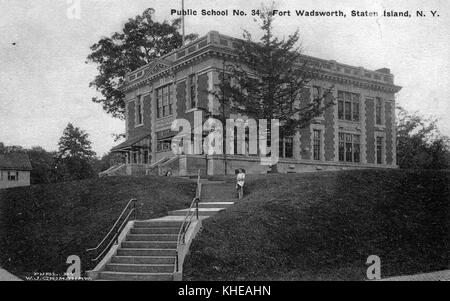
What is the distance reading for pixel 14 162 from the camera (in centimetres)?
5931

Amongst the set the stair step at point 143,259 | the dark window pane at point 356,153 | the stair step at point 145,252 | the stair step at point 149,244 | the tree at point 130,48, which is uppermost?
the tree at point 130,48

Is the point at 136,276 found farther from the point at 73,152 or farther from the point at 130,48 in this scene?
the point at 73,152

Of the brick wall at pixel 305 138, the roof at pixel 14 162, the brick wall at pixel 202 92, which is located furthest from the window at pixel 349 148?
the roof at pixel 14 162

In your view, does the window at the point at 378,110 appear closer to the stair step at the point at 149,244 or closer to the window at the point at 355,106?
the window at the point at 355,106

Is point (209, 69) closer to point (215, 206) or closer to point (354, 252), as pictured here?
point (215, 206)

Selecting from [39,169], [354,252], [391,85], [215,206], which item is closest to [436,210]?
[354,252]

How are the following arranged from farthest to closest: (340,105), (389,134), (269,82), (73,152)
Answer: (73,152), (389,134), (340,105), (269,82)

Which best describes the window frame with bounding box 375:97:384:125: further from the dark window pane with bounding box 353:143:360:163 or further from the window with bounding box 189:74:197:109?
the window with bounding box 189:74:197:109

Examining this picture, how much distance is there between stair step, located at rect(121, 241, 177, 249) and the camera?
1277 centimetres

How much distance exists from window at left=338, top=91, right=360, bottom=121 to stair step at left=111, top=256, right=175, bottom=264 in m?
29.1

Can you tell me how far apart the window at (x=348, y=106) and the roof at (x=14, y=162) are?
130 ft

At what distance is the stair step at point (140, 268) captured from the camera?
11.6 metres

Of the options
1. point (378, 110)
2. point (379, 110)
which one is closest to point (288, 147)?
point (378, 110)

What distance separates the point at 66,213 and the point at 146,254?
641 cm
